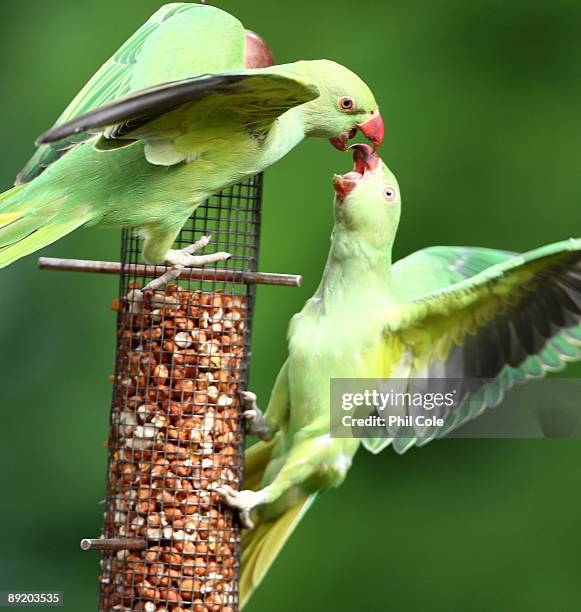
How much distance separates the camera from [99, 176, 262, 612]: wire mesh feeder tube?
13.4 feet

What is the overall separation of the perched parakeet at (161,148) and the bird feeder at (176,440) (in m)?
0.17

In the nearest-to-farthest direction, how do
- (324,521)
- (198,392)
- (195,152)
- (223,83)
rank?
(223,83) < (195,152) < (198,392) < (324,521)

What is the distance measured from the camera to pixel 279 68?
3.95 m

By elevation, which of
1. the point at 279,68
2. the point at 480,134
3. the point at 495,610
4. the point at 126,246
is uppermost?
the point at 480,134

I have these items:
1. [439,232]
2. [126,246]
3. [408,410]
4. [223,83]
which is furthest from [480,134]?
[223,83]

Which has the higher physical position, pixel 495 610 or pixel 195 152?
pixel 195 152

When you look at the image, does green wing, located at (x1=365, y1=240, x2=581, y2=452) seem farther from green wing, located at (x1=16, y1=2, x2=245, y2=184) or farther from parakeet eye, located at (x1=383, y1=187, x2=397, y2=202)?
green wing, located at (x1=16, y1=2, x2=245, y2=184)

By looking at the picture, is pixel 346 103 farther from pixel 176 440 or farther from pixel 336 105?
pixel 176 440

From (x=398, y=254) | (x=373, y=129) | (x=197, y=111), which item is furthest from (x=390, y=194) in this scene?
(x=398, y=254)

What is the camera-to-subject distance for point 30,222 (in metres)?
3.81

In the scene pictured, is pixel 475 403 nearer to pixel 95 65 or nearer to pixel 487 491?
pixel 487 491

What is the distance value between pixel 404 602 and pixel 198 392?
2478 mm

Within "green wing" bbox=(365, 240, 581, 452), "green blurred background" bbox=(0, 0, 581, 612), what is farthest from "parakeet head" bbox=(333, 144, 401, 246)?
"green blurred background" bbox=(0, 0, 581, 612)

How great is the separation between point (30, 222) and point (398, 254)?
2.71 metres
